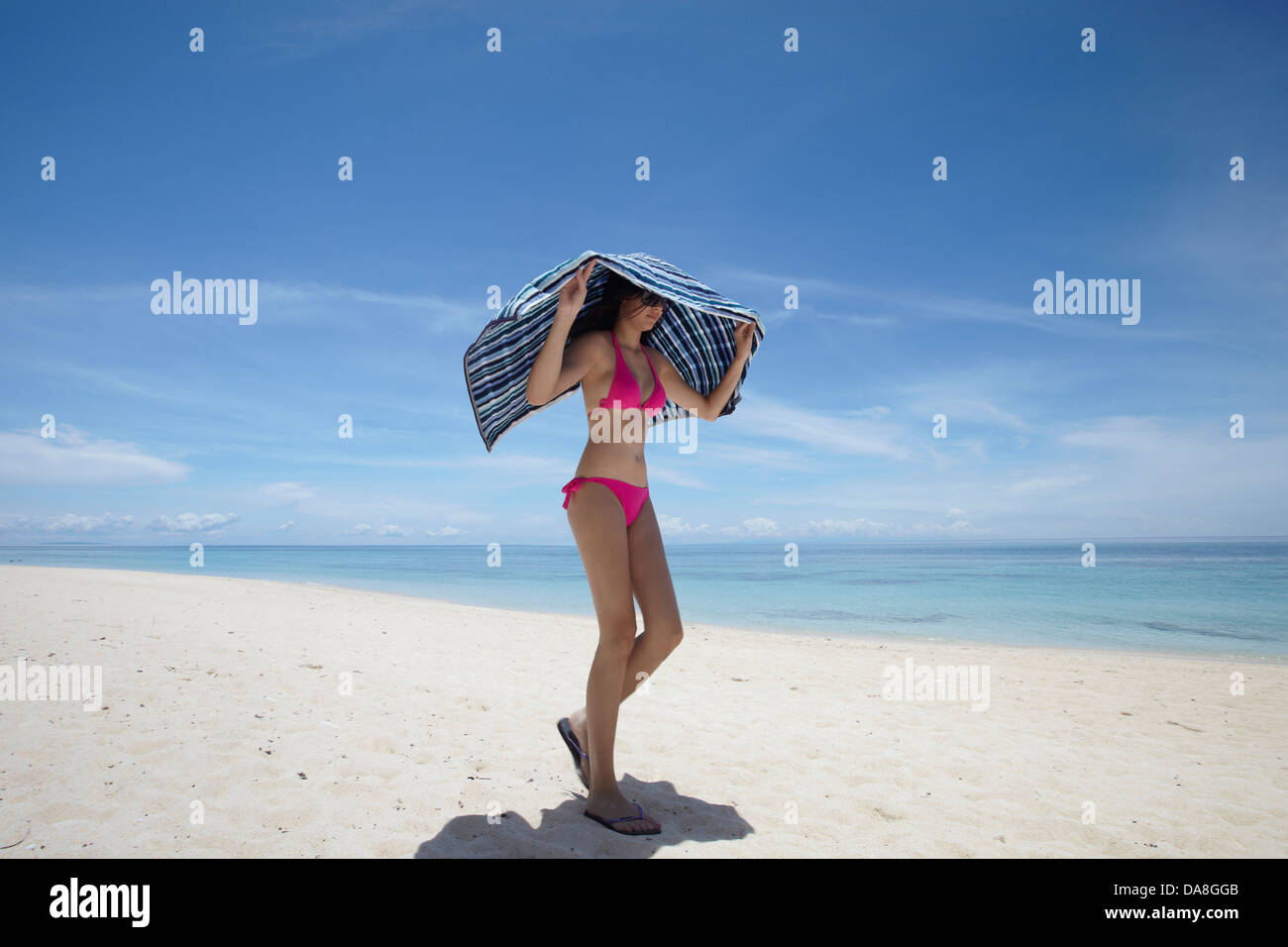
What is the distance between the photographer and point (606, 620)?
2.83 m

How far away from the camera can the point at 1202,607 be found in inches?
590

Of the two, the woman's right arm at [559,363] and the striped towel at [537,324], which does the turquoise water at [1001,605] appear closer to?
the striped towel at [537,324]

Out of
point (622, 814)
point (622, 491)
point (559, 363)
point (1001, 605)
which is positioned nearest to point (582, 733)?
point (622, 814)

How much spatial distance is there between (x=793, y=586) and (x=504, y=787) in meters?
20.1

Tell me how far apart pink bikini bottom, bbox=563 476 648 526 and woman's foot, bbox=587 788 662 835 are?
1219 mm

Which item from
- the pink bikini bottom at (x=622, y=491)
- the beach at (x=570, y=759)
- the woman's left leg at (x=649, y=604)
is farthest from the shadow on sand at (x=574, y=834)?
the pink bikini bottom at (x=622, y=491)

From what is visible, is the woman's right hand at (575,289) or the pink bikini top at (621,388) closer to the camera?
the woman's right hand at (575,289)

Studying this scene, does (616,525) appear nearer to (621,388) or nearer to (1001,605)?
(621,388)

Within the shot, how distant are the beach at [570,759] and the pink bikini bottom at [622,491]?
1.38 m

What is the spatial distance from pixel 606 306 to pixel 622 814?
2.30 meters

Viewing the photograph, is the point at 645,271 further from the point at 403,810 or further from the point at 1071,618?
the point at 1071,618

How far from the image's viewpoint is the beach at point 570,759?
8.95 feet
